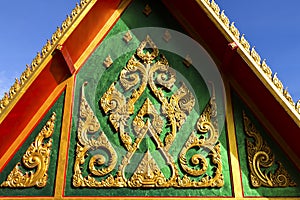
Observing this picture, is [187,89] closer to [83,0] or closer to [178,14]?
[178,14]

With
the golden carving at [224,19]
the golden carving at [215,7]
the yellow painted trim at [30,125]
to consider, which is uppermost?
the golden carving at [215,7]

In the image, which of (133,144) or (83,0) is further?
(83,0)

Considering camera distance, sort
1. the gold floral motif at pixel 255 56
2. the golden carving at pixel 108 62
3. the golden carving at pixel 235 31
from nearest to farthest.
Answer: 1. the gold floral motif at pixel 255 56
2. the golden carving at pixel 235 31
3. the golden carving at pixel 108 62

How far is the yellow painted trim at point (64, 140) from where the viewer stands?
3933mm

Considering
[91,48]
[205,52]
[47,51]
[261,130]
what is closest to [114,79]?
Result: [91,48]

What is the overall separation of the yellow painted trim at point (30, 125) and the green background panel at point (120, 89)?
0.71 ft

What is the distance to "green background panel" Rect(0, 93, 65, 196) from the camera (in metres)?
3.90

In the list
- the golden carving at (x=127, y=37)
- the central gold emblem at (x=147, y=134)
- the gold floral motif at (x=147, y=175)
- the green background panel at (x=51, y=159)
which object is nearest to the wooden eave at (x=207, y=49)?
the green background panel at (x=51, y=159)

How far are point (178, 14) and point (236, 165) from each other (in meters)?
1.99

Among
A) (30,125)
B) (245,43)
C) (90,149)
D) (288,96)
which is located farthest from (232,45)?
(30,125)

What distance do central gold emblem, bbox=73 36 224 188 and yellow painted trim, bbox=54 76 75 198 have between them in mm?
120

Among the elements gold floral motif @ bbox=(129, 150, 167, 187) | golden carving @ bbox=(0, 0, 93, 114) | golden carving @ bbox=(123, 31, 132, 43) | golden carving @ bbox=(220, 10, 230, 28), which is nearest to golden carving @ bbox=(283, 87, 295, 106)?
golden carving @ bbox=(220, 10, 230, 28)

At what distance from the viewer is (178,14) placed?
497cm

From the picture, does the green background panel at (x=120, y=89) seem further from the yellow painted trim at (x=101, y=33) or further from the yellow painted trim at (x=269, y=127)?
the yellow painted trim at (x=269, y=127)
